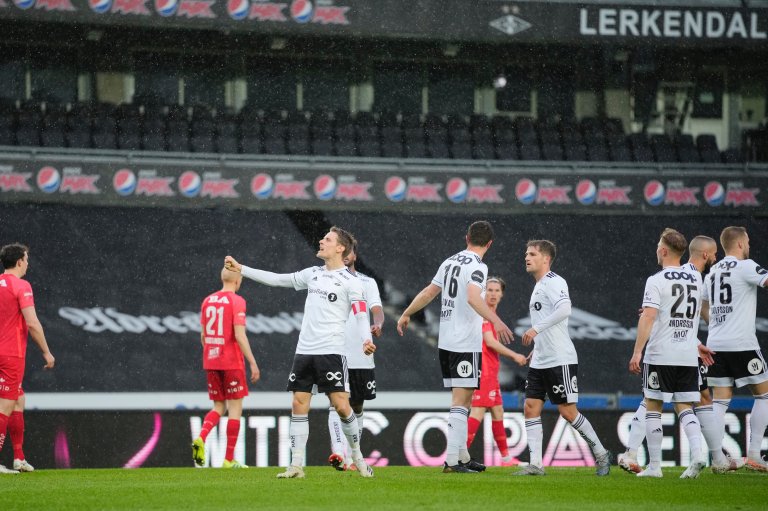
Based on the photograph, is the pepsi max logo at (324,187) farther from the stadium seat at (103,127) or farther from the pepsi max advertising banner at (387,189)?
the stadium seat at (103,127)

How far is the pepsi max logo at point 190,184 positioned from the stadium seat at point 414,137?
397cm

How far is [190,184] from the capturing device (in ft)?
66.6

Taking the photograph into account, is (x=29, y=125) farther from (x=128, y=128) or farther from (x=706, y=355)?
(x=706, y=355)

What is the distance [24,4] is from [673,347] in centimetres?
1400

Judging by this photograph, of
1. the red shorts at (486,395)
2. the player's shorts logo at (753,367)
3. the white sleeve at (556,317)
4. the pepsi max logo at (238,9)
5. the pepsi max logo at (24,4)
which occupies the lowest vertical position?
the red shorts at (486,395)

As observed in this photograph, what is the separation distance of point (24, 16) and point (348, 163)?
594 cm

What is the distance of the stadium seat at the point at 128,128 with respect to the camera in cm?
2098

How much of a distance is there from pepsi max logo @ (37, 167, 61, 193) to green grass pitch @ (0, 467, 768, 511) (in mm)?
10013

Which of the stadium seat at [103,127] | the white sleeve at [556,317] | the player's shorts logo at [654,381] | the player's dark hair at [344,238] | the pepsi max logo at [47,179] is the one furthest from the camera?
the stadium seat at [103,127]

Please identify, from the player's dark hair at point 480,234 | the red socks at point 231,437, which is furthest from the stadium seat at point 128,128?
the player's dark hair at point 480,234

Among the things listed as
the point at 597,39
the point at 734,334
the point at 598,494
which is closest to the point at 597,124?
the point at 597,39

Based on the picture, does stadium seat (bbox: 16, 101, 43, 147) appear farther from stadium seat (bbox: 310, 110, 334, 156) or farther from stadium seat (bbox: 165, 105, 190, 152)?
stadium seat (bbox: 310, 110, 334, 156)

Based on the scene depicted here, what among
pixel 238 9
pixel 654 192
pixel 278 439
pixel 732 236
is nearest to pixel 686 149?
pixel 654 192

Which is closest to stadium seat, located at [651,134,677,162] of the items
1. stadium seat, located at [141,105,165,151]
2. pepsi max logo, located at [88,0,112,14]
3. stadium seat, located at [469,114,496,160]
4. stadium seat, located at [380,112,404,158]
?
stadium seat, located at [469,114,496,160]
